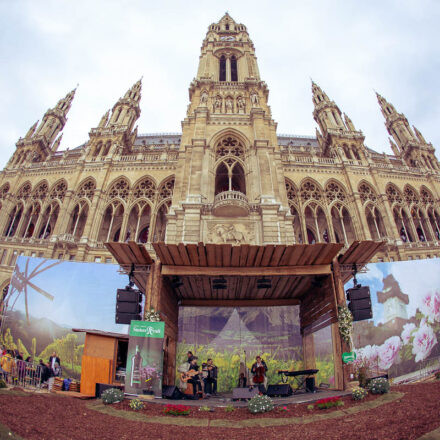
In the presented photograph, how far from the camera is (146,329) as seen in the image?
28.8 ft

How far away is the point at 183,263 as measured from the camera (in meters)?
10.1

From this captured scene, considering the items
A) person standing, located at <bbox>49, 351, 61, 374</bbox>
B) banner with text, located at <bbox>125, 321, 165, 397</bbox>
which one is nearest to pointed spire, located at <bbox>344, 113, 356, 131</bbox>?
banner with text, located at <bbox>125, 321, 165, 397</bbox>

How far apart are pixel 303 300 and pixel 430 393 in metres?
6.19

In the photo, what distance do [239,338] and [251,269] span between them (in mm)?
6000

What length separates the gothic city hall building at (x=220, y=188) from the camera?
21.0 meters

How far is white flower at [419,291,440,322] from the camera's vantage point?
1366cm

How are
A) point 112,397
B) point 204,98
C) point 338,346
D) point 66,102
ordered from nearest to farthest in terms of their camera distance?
point 112,397 < point 338,346 < point 204,98 < point 66,102

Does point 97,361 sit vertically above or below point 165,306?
below

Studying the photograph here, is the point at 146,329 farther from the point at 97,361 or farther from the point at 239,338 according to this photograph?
the point at 239,338

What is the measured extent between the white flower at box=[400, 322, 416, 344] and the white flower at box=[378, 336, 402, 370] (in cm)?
27

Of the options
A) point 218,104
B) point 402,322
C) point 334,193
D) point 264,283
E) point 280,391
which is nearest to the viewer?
point 280,391

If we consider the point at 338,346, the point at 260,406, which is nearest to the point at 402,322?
the point at 338,346

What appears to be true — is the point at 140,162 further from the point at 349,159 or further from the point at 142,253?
the point at 349,159

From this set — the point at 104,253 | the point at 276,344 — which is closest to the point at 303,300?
the point at 276,344
